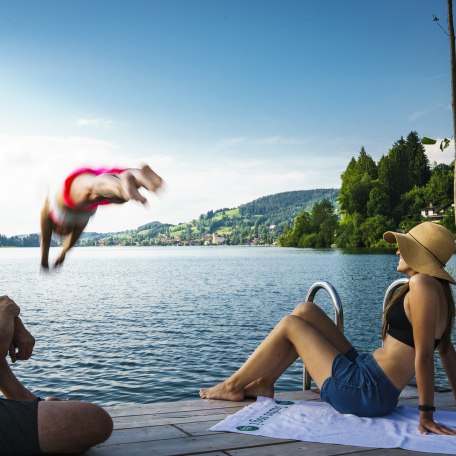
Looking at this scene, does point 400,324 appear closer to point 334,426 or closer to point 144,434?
point 334,426

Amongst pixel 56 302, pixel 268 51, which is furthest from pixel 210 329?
pixel 268 51

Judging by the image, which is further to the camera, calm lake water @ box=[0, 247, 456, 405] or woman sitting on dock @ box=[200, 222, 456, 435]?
calm lake water @ box=[0, 247, 456, 405]

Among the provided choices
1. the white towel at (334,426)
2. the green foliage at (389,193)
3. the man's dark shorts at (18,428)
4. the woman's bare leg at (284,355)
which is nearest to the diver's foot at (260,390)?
the woman's bare leg at (284,355)

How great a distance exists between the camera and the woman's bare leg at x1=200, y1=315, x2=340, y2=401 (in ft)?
13.2

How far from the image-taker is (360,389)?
3818 mm

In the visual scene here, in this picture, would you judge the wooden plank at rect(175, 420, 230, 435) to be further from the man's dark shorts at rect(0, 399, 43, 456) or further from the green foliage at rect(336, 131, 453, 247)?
the green foliage at rect(336, 131, 453, 247)

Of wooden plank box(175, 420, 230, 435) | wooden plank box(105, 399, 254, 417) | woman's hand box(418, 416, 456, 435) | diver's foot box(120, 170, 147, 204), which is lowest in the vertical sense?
wooden plank box(105, 399, 254, 417)

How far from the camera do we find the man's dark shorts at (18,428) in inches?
110

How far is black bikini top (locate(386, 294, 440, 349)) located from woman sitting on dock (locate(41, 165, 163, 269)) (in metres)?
2.41

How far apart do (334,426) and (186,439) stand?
0.92 m

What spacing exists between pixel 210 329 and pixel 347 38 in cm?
5145

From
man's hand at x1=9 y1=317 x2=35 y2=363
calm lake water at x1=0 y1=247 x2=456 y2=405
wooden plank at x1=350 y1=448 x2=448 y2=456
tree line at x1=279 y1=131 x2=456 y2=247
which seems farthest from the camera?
tree line at x1=279 y1=131 x2=456 y2=247

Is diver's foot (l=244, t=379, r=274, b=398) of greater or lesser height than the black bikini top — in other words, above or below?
below

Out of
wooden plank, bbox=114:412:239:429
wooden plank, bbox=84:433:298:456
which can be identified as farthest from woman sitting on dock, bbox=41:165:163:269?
wooden plank, bbox=114:412:239:429
